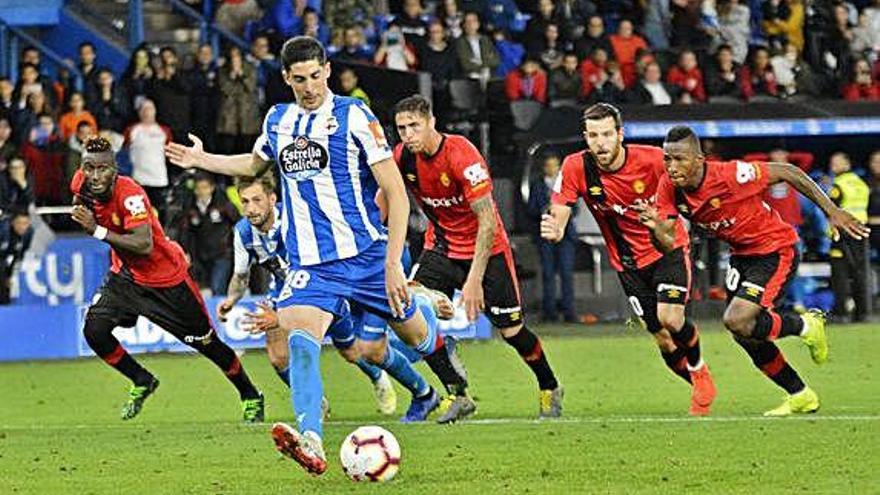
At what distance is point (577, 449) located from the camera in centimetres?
1227

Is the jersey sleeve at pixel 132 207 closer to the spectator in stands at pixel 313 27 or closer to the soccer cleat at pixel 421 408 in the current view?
the soccer cleat at pixel 421 408

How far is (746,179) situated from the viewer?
1451 centimetres

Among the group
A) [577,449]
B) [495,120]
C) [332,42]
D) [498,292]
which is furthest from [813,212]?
[577,449]

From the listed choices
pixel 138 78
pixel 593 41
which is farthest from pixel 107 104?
pixel 593 41

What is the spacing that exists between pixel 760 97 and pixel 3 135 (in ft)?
33.8

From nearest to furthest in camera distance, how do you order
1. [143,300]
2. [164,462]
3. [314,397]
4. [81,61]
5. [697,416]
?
[314,397], [164,462], [697,416], [143,300], [81,61]

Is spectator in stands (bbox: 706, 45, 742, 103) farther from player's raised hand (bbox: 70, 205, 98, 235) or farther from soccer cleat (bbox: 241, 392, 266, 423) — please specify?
player's raised hand (bbox: 70, 205, 98, 235)

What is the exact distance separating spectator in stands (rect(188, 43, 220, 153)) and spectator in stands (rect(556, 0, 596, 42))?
5.40 meters

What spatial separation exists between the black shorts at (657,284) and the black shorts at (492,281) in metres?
0.84

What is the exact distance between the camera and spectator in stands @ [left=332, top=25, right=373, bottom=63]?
88.0 ft

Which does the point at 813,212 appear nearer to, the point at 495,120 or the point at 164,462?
the point at 495,120

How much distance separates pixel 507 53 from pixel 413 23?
145cm

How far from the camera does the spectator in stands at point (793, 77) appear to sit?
2931 centimetres

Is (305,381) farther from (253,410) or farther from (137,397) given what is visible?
(137,397)
